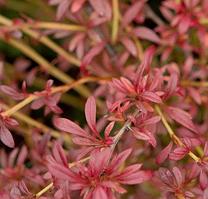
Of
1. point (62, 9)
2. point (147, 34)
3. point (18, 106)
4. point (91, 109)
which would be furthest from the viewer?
point (147, 34)

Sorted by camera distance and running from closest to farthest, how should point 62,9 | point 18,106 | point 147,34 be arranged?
1. point 18,106
2. point 62,9
3. point 147,34

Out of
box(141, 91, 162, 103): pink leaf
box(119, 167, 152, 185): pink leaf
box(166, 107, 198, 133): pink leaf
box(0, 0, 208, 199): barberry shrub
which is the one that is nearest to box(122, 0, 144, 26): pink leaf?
box(0, 0, 208, 199): barberry shrub

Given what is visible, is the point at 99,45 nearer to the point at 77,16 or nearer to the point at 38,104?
the point at 77,16

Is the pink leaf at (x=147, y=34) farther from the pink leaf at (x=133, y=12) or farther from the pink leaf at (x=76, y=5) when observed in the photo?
the pink leaf at (x=76, y=5)

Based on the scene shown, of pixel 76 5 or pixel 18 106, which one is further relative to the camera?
pixel 76 5

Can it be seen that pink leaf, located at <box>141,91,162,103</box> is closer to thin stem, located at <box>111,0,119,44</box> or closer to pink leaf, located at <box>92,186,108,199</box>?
pink leaf, located at <box>92,186,108,199</box>

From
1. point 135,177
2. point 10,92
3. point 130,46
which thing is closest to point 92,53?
point 130,46

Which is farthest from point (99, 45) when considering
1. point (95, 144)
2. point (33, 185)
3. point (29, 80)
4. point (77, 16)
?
point (95, 144)

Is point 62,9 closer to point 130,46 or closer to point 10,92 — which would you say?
point 130,46

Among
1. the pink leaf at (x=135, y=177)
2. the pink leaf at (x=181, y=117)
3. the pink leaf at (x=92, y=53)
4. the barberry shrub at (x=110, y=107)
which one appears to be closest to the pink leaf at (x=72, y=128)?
the barberry shrub at (x=110, y=107)
